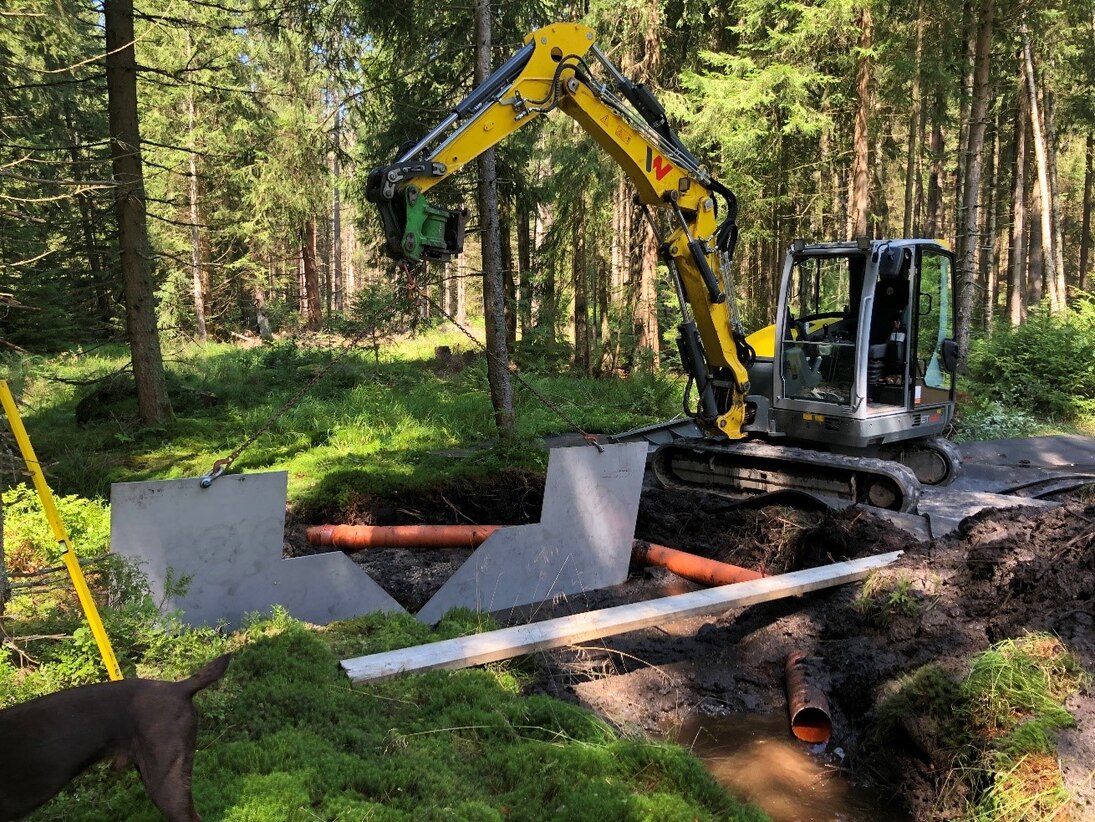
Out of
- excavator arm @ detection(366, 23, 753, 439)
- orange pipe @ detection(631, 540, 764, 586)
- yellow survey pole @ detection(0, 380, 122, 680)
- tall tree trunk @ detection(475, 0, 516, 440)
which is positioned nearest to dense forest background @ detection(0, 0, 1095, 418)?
tall tree trunk @ detection(475, 0, 516, 440)

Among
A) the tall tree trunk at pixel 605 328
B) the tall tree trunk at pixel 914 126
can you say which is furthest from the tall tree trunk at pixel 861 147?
the tall tree trunk at pixel 605 328

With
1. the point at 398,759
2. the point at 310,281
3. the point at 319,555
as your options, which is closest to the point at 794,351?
the point at 319,555

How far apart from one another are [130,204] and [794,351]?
885 cm

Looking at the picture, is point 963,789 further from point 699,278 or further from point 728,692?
point 699,278

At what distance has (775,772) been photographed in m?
4.05

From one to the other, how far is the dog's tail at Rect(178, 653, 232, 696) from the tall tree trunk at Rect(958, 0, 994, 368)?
1276 cm

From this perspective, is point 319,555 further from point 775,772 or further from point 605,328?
point 605,328

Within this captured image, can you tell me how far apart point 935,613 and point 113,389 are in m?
12.5

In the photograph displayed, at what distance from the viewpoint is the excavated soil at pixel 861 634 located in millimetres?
3982

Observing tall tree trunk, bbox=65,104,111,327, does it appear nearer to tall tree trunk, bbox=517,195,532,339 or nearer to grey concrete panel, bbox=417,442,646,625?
grey concrete panel, bbox=417,442,646,625

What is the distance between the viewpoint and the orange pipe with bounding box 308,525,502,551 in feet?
22.9

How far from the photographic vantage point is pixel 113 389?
40.5ft

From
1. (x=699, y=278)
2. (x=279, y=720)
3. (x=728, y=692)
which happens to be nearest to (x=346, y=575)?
(x=279, y=720)

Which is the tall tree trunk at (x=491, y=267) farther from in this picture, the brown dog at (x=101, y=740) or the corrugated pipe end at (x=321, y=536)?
the brown dog at (x=101, y=740)
